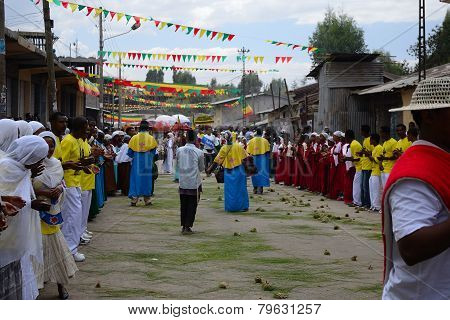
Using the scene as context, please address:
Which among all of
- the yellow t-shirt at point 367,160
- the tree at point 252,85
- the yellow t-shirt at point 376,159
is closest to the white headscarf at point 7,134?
the yellow t-shirt at point 376,159

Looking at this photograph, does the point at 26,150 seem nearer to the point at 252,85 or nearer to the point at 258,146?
the point at 258,146

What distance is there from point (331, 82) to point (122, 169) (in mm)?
12046

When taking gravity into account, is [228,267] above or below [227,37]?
below

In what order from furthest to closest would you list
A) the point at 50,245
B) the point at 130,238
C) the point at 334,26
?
the point at 334,26
the point at 130,238
the point at 50,245

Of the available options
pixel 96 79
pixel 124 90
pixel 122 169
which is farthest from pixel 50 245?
pixel 124 90

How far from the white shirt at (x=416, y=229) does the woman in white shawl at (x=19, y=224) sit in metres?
3.33

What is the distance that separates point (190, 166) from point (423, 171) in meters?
9.89

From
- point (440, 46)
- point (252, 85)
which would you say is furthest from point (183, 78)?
point (440, 46)

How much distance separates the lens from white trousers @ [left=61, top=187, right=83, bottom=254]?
9.32 metres

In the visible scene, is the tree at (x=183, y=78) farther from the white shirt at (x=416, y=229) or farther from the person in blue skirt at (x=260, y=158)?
the white shirt at (x=416, y=229)

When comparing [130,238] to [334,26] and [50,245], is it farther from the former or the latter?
[334,26]

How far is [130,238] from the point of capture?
11969mm

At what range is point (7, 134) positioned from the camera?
623 centimetres

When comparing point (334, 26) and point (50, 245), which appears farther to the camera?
point (334, 26)
